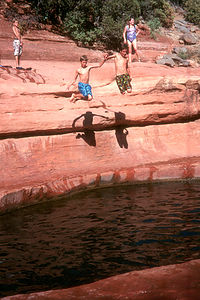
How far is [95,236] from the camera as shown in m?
7.64

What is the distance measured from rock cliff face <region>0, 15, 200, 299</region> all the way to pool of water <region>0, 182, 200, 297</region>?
1.93 ft

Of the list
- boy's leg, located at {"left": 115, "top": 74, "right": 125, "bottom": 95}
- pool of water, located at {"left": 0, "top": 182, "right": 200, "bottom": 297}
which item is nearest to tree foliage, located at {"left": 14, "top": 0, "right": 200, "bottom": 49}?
boy's leg, located at {"left": 115, "top": 74, "right": 125, "bottom": 95}

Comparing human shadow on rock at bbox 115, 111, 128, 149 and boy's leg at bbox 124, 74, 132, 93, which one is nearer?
boy's leg at bbox 124, 74, 132, 93

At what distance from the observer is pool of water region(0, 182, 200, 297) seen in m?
6.13

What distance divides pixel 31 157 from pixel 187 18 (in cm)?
2840

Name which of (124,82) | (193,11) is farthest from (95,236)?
(193,11)

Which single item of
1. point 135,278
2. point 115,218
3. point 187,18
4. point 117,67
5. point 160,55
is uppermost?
point 187,18

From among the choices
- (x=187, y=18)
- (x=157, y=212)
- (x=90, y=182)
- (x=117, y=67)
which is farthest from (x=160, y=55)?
(x=157, y=212)

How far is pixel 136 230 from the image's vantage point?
7805 mm

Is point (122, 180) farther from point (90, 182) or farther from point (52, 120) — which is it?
point (52, 120)

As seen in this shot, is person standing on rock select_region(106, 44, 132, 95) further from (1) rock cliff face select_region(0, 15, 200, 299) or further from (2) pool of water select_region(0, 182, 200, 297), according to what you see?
(2) pool of water select_region(0, 182, 200, 297)

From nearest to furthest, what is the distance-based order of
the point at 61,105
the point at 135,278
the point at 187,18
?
the point at 135,278 → the point at 61,105 → the point at 187,18

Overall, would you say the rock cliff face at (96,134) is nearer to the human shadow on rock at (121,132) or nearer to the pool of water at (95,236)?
the human shadow on rock at (121,132)

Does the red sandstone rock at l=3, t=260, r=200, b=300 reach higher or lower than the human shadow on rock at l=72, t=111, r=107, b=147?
lower
